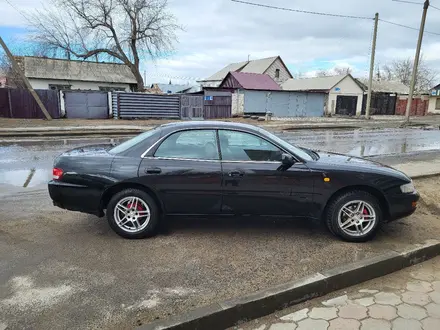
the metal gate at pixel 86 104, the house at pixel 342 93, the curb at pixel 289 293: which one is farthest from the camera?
the house at pixel 342 93

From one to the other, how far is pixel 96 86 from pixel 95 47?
7100mm

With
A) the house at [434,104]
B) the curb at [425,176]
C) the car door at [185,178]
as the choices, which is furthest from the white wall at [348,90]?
the car door at [185,178]

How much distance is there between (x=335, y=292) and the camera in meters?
3.50

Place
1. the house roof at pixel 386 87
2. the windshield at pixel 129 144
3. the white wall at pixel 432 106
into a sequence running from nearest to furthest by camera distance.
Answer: the windshield at pixel 129 144
the house roof at pixel 386 87
the white wall at pixel 432 106

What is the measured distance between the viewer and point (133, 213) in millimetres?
4375

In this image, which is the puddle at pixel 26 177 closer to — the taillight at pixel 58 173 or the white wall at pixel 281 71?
the taillight at pixel 58 173

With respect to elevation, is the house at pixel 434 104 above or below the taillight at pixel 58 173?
above

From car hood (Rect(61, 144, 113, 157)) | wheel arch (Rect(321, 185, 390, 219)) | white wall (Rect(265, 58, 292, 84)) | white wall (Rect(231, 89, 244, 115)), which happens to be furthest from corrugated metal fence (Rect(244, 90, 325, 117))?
wheel arch (Rect(321, 185, 390, 219))

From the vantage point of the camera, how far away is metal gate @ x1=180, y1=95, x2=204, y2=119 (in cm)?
2895

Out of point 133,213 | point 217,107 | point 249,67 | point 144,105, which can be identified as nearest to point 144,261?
point 133,213

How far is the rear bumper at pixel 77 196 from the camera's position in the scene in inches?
172

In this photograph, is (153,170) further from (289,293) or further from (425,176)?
(425,176)

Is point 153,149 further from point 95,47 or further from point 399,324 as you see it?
point 95,47

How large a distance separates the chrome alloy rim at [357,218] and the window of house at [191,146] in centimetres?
168
